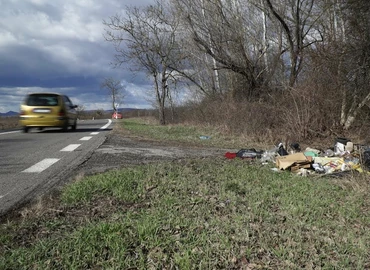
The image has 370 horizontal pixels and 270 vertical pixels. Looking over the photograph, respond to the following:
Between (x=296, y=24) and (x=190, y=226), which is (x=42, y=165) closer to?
(x=190, y=226)

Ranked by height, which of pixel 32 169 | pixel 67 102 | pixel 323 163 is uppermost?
pixel 67 102

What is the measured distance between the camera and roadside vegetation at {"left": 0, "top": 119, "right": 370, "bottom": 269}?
225cm

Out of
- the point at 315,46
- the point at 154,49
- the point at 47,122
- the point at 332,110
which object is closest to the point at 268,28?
the point at 315,46

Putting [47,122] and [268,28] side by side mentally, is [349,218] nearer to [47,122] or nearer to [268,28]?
[47,122]

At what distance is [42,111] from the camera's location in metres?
12.0

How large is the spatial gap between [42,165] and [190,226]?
3.69m

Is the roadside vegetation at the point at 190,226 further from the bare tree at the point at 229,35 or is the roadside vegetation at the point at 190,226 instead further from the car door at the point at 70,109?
the bare tree at the point at 229,35

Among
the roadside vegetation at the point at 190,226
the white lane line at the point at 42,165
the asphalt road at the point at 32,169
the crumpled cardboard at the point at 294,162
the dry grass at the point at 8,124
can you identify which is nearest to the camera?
the roadside vegetation at the point at 190,226

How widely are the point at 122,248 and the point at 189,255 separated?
54 centimetres

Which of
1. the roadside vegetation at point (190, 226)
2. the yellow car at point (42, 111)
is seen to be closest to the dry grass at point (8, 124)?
the yellow car at point (42, 111)

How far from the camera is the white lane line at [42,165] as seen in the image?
4887 millimetres

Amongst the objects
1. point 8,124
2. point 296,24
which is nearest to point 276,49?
point 296,24

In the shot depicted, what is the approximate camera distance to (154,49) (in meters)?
23.0

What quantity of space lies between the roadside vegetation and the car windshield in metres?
9.17
